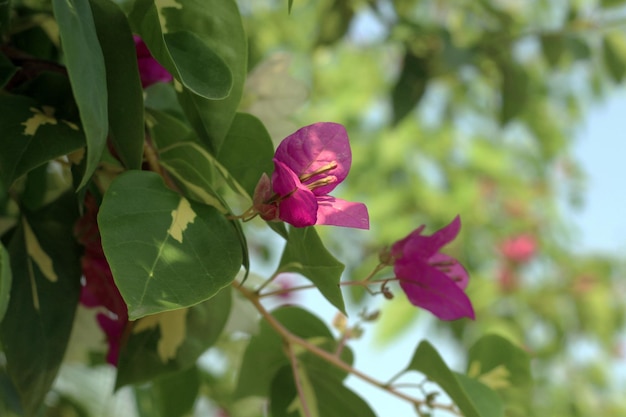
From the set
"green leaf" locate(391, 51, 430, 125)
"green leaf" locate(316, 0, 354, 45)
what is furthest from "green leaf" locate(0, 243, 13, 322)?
"green leaf" locate(316, 0, 354, 45)

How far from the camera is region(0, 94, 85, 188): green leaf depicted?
0.31 meters

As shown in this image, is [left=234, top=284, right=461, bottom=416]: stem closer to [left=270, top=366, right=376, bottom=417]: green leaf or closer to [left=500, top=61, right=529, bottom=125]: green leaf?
[left=270, top=366, right=376, bottom=417]: green leaf

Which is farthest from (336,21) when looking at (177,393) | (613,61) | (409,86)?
(177,393)

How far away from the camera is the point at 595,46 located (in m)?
1.14

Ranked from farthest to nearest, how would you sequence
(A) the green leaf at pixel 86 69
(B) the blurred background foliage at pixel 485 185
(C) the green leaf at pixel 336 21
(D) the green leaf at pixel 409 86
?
1. (B) the blurred background foliage at pixel 485 185
2. (C) the green leaf at pixel 336 21
3. (D) the green leaf at pixel 409 86
4. (A) the green leaf at pixel 86 69

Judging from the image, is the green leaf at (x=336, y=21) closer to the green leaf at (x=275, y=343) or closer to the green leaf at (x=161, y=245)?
the green leaf at (x=275, y=343)

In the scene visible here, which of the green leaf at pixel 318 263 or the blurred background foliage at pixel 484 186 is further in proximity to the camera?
the blurred background foliage at pixel 484 186

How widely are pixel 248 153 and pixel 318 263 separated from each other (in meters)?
0.06

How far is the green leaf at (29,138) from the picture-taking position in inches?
12.1

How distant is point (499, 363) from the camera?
449 millimetres

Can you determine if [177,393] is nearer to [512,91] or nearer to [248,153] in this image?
[248,153]

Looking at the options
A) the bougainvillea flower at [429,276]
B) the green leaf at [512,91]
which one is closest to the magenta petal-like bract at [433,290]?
the bougainvillea flower at [429,276]

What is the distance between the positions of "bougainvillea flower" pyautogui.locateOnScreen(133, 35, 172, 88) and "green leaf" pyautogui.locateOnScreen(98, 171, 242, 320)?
9 cm

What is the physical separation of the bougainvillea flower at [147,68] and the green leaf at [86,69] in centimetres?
10
